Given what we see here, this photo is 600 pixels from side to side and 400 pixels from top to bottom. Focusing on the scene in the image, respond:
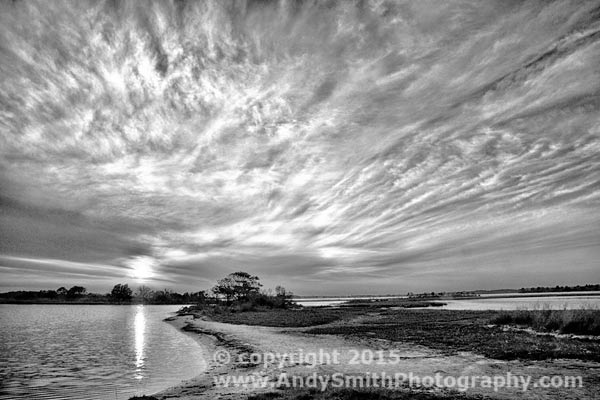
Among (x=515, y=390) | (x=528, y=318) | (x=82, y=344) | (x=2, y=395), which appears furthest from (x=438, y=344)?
(x=82, y=344)

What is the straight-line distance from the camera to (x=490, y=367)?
58.1 ft

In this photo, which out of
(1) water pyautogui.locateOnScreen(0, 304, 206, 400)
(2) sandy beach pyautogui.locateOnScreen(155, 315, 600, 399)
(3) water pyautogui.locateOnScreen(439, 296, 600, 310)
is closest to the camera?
(2) sandy beach pyautogui.locateOnScreen(155, 315, 600, 399)

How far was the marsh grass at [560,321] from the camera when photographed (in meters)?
29.3

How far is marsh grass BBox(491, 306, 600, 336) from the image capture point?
96.2ft

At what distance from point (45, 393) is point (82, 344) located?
69.1 feet

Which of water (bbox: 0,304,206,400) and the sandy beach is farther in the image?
water (bbox: 0,304,206,400)

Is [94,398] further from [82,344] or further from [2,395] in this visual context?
[82,344]

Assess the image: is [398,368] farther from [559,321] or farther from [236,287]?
[236,287]

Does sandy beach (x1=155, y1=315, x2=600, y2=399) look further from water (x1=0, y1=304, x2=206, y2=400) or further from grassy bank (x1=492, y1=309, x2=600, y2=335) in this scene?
grassy bank (x1=492, y1=309, x2=600, y2=335)

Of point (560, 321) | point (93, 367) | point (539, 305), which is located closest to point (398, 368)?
point (93, 367)

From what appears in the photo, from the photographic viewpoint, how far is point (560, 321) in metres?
32.1

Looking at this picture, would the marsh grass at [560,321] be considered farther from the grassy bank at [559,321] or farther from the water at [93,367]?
the water at [93,367]

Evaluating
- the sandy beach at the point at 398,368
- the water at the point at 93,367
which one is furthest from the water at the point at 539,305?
the water at the point at 93,367

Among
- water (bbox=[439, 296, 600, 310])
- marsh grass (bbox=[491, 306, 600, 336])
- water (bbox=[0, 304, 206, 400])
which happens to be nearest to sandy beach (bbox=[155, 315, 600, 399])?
water (bbox=[0, 304, 206, 400])
